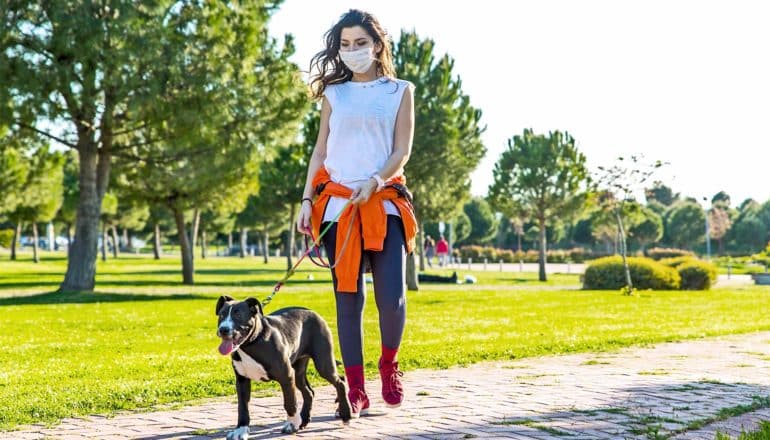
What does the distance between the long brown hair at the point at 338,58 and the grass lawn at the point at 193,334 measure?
2.56 metres

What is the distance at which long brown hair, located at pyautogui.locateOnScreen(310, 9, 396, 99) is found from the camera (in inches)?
203

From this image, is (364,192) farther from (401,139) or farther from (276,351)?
(276,351)

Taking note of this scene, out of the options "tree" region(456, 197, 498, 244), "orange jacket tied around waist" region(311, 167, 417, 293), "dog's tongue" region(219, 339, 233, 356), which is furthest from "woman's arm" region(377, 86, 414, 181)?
"tree" region(456, 197, 498, 244)

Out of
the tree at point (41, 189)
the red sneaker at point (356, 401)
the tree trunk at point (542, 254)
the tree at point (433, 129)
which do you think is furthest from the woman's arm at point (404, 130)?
the tree trunk at point (542, 254)

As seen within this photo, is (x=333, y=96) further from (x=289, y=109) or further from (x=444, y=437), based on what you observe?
(x=289, y=109)

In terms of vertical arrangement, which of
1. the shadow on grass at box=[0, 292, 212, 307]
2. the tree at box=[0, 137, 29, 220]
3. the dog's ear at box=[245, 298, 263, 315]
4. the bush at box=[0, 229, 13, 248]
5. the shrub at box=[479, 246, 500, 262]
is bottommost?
the shadow on grass at box=[0, 292, 212, 307]

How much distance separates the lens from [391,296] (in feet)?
16.7

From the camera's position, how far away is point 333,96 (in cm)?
522

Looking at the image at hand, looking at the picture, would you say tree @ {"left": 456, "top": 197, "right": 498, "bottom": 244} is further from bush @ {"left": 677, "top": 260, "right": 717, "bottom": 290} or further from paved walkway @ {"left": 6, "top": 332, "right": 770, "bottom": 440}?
paved walkway @ {"left": 6, "top": 332, "right": 770, "bottom": 440}

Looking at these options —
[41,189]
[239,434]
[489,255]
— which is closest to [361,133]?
[239,434]

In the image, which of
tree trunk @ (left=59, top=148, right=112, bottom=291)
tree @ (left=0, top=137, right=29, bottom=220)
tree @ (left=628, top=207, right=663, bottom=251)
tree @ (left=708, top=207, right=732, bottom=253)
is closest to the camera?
tree trunk @ (left=59, top=148, right=112, bottom=291)

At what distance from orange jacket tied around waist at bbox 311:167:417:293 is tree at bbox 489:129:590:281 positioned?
36.4m

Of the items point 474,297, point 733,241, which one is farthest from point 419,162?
point 733,241

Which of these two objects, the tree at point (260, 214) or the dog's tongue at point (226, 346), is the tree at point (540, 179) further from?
the dog's tongue at point (226, 346)
